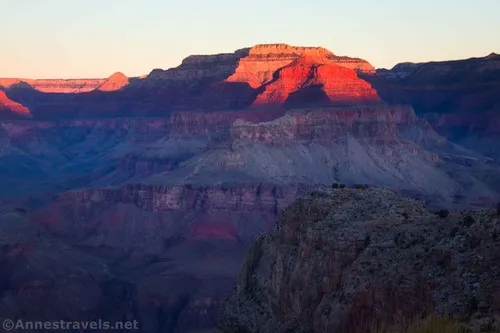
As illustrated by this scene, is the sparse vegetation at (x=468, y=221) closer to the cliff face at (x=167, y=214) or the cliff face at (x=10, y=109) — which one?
the cliff face at (x=167, y=214)

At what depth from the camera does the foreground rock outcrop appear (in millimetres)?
23375

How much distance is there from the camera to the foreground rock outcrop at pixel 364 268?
920 inches

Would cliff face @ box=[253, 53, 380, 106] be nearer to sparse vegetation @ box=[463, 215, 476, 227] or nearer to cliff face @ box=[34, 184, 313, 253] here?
cliff face @ box=[34, 184, 313, 253]

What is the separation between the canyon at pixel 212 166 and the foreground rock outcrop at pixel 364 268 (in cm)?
4305

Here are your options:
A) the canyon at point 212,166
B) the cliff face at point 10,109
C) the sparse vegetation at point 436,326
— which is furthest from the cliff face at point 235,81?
the sparse vegetation at point 436,326

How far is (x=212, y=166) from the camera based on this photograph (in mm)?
A: 115750

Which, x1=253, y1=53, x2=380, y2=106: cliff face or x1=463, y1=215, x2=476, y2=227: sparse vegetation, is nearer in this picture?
x1=463, y1=215, x2=476, y2=227: sparse vegetation

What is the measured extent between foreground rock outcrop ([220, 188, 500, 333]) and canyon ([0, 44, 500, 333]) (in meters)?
43.0

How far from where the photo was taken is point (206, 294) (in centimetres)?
8100

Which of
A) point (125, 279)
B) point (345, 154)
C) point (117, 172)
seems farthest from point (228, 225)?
point (117, 172)

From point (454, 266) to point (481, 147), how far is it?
147m

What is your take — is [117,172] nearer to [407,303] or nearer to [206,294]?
[206,294]

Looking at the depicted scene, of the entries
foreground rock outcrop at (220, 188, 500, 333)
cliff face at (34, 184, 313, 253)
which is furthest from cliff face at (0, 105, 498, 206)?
foreground rock outcrop at (220, 188, 500, 333)


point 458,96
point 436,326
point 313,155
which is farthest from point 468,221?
point 458,96
